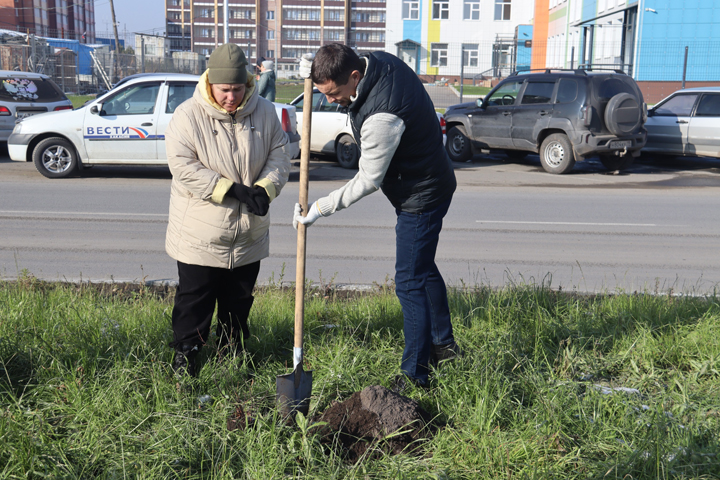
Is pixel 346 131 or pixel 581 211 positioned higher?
pixel 346 131

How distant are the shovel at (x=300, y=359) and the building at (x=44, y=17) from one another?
2456 inches

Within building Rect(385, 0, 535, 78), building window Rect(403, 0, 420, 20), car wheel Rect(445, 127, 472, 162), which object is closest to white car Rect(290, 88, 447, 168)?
car wheel Rect(445, 127, 472, 162)

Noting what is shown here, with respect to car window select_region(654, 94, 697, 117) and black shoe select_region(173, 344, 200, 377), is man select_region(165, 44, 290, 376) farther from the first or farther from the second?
car window select_region(654, 94, 697, 117)

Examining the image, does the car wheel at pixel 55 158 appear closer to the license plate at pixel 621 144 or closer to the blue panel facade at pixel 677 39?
the license plate at pixel 621 144

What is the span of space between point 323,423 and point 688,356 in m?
2.34

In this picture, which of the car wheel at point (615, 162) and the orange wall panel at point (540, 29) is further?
the orange wall panel at point (540, 29)

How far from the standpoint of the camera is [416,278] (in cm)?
362

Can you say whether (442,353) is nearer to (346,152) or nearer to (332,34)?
(346,152)

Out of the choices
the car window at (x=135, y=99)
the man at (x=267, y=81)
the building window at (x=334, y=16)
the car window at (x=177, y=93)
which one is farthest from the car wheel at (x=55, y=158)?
the building window at (x=334, y=16)

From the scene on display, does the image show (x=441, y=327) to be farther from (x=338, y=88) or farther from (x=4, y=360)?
(x=4, y=360)

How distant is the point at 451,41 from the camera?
63.1 meters

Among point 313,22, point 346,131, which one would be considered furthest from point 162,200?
Result: point 313,22

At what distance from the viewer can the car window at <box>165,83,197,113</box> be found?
1172 centimetres

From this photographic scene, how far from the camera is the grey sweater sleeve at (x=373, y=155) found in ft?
10.6
